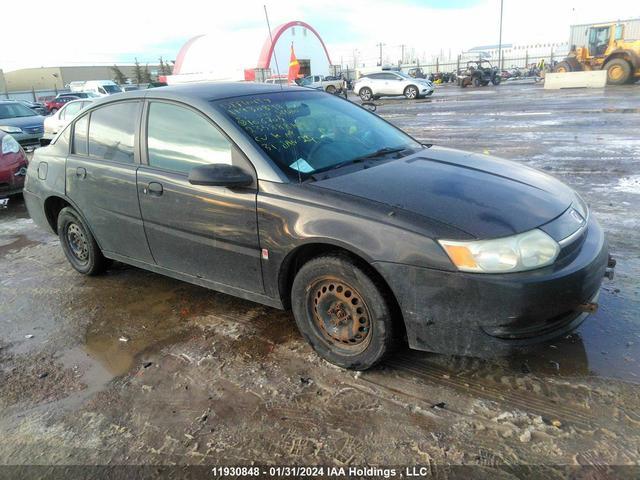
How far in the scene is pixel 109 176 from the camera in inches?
151

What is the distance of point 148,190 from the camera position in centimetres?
353

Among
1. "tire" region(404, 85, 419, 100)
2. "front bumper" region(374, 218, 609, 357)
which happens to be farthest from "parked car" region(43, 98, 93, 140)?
"tire" region(404, 85, 419, 100)

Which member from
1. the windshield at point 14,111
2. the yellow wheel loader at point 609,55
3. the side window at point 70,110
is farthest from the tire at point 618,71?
the windshield at point 14,111

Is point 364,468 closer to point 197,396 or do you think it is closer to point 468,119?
point 197,396

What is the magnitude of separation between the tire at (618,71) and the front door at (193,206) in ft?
95.2

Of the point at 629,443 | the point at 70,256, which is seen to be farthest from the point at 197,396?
the point at 70,256

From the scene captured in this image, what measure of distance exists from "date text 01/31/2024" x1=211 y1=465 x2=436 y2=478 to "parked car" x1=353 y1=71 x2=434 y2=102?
90.2 feet

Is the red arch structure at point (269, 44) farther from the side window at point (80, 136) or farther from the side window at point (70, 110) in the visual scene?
the side window at point (80, 136)

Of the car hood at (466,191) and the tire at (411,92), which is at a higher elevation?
the tire at (411,92)

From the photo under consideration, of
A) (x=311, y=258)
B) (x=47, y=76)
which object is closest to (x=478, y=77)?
(x=311, y=258)

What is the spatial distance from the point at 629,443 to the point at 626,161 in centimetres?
691

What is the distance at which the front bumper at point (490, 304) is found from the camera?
2373 millimetres

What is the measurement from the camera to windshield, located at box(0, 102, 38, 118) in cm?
1447

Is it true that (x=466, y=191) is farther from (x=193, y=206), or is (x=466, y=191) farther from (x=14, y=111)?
(x=14, y=111)
